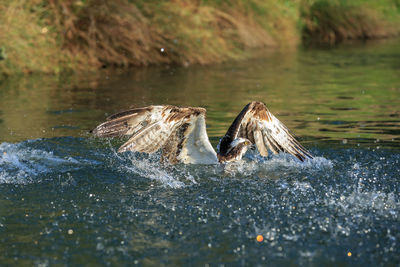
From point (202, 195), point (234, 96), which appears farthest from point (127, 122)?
point (234, 96)

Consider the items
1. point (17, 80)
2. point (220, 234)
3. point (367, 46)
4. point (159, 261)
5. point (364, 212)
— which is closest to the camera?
point (159, 261)

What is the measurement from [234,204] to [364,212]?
38.6 inches

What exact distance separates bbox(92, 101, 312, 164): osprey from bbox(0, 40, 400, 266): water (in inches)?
5.8

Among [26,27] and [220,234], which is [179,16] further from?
[220,234]

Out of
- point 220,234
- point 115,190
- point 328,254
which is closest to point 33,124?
point 115,190

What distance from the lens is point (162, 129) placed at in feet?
19.3

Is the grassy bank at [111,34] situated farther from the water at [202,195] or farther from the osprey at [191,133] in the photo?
the osprey at [191,133]

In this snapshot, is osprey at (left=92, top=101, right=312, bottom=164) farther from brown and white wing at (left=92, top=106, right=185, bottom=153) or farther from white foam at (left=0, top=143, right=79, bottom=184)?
white foam at (left=0, top=143, right=79, bottom=184)

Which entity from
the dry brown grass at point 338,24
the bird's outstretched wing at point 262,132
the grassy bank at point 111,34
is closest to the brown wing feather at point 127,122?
the bird's outstretched wing at point 262,132

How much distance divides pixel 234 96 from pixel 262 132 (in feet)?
15.2

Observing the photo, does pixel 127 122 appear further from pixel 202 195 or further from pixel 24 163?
pixel 24 163

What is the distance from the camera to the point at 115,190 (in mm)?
5480

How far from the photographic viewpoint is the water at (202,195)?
4129 mm

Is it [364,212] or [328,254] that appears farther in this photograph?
[364,212]
